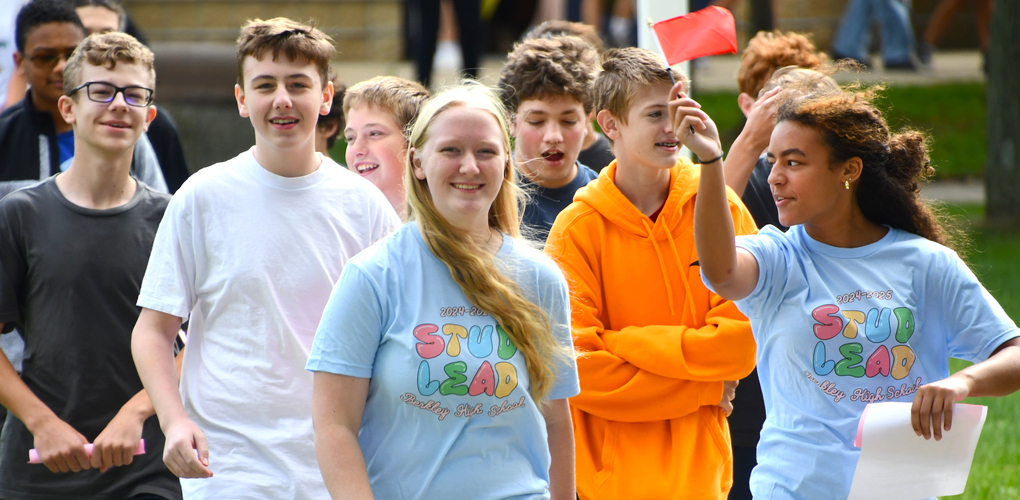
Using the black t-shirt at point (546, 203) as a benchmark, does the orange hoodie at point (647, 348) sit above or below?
below

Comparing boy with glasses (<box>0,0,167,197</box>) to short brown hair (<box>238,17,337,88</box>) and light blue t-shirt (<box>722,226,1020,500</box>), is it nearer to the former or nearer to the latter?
short brown hair (<box>238,17,337,88</box>)

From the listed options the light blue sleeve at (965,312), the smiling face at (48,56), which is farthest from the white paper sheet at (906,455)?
the smiling face at (48,56)

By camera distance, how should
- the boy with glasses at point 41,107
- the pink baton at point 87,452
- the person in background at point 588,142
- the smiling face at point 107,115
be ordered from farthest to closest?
1. the person in background at point 588,142
2. the boy with glasses at point 41,107
3. the smiling face at point 107,115
4. the pink baton at point 87,452

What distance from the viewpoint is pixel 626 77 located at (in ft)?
11.3

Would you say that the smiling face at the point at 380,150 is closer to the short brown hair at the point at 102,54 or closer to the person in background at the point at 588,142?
the short brown hair at the point at 102,54

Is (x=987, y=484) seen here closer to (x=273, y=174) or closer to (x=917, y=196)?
(x=917, y=196)

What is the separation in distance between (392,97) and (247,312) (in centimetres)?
135

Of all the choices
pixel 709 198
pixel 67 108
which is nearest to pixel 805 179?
pixel 709 198

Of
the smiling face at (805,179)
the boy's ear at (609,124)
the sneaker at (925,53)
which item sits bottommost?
the smiling face at (805,179)

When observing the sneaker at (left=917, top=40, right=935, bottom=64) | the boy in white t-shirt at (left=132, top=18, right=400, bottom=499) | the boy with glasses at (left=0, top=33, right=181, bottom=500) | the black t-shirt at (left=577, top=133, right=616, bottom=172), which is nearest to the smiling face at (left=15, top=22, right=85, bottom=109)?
the boy with glasses at (left=0, top=33, right=181, bottom=500)

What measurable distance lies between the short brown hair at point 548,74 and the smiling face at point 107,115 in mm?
1368

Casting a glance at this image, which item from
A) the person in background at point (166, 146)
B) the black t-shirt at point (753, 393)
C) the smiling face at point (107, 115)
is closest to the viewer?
the smiling face at point (107, 115)

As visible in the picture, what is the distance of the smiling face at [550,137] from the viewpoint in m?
4.07

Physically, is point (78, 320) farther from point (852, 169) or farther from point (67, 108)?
point (852, 169)
